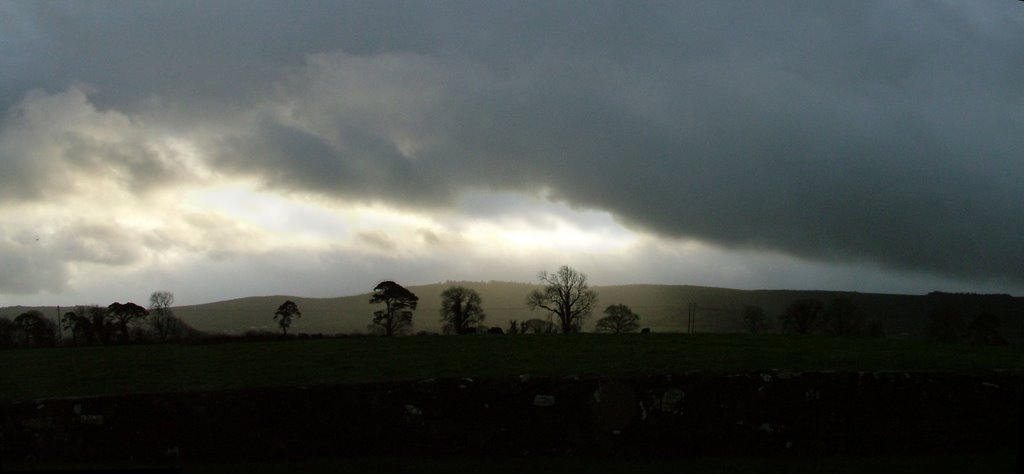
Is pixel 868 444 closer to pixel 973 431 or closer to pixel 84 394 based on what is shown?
pixel 973 431

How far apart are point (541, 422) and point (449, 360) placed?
12.5 ft

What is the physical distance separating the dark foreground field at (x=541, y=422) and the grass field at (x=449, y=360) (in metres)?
0.31

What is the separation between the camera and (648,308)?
7881 centimetres

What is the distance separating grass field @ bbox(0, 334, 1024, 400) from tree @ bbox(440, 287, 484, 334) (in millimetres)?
30828

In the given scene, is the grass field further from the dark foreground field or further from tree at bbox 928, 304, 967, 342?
tree at bbox 928, 304, 967, 342

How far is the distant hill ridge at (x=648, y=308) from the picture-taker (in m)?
71.7

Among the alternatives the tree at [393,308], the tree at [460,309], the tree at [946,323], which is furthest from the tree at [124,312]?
the tree at [946,323]

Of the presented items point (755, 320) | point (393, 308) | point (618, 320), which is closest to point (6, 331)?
point (393, 308)

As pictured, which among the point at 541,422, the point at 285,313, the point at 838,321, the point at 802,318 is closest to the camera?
the point at 541,422

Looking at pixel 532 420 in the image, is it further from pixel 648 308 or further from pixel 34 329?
pixel 648 308

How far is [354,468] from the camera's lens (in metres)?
13.8

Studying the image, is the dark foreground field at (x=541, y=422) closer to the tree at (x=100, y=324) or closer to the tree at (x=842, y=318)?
the tree at (x=100, y=324)

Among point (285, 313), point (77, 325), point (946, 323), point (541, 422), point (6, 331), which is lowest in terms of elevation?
point (946, 323)

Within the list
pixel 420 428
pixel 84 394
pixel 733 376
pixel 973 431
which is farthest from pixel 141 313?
pixel 973 431
